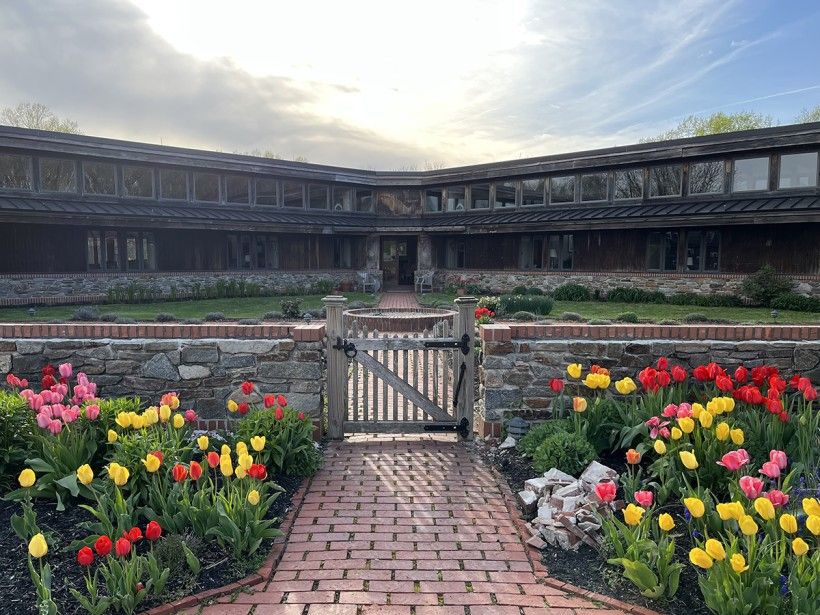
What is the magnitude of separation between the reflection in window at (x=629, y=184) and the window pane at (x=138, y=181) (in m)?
20.0

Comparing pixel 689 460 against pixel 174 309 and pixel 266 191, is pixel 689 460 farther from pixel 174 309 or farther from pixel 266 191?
pixel 266 191

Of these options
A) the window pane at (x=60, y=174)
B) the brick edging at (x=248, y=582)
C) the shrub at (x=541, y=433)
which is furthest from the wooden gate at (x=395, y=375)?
the window pane at (x=60, y=174)

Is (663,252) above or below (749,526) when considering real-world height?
above

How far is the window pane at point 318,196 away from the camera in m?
28.2

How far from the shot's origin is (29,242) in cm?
1922

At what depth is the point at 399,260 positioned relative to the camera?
3084 cm

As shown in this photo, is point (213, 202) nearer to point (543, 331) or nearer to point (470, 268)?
point (470, 268)

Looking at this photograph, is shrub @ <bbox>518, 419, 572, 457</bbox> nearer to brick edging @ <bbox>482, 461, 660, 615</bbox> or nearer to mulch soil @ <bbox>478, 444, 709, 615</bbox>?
brick edging @ <bbox>482, 461, 660, 615</bbox>

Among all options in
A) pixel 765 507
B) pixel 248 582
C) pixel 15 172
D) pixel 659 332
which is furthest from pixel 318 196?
pixel 765 507

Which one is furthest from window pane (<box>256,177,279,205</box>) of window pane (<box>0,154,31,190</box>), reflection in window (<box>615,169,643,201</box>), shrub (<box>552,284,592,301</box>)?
reflection in window (<box>615,169,643,201</box>)

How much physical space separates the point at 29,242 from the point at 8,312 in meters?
4.21

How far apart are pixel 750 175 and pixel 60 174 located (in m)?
26.2

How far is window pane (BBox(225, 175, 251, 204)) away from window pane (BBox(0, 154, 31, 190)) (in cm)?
780

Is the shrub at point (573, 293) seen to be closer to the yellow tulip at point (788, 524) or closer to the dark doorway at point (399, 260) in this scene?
the dark doorway at point (399, 260)
